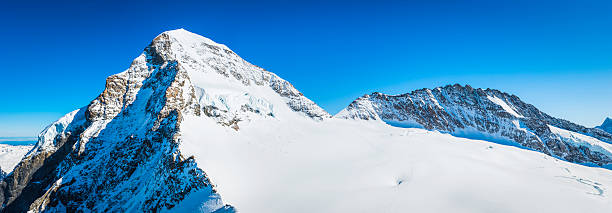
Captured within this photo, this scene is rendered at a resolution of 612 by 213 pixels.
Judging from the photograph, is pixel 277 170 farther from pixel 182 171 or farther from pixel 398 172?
pixel 398 172

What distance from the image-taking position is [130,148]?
36875mm

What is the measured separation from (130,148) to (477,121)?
110 m

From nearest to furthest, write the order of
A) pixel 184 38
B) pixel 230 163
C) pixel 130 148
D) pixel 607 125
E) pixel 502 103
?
pixel 230 163
pixel 130 148
pixel 184 38
pixel 502 103
pixel 607 125

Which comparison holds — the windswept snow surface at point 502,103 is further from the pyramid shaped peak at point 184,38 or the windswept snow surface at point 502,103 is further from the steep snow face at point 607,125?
the pyramid shaped peak at point 184,38

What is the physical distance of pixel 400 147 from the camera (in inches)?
1976

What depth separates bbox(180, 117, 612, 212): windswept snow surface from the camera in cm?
2641

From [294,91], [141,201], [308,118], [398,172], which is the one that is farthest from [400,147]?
[141,201]

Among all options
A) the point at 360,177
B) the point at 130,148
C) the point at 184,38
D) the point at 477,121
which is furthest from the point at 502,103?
the point at 130,148

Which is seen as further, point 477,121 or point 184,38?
point 477,121

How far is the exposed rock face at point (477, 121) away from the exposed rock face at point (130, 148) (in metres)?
51.1

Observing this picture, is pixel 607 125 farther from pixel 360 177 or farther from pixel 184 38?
pixel 184 38

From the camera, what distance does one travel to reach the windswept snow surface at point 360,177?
26406 mm

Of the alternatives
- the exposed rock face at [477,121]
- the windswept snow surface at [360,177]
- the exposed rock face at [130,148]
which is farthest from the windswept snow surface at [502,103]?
the exposed rock face at [130,148]

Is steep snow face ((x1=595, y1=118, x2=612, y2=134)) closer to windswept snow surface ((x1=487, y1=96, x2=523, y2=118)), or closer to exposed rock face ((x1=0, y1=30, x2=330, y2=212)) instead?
windswept snow surface ((x1=487, y1=96, x2=523, y2=118))
